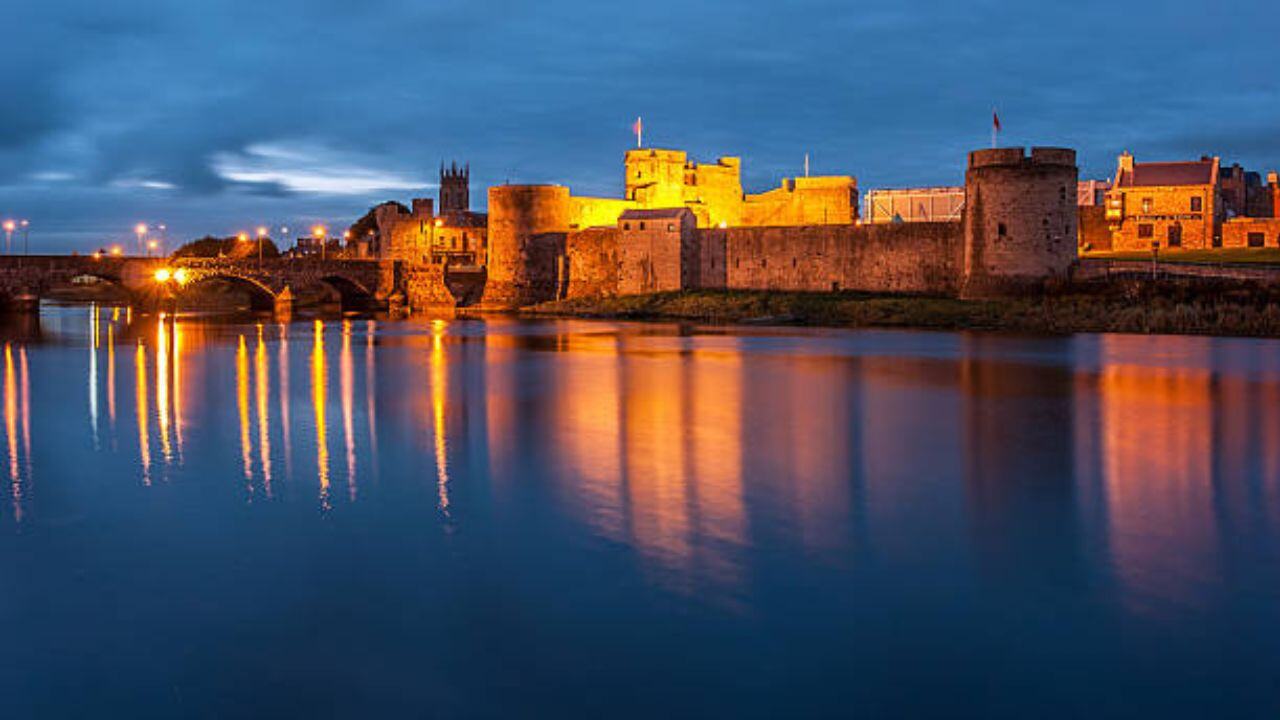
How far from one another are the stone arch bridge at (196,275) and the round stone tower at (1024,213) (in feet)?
110

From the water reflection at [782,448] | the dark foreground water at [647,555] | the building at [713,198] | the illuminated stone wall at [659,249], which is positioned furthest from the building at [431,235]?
the dark foreground water at [647,555]

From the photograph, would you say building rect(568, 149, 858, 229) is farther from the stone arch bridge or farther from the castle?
the stone arch bridge

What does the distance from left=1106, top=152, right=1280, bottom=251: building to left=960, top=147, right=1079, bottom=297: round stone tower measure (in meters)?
11.0

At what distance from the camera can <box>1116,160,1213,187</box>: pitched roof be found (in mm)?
42656

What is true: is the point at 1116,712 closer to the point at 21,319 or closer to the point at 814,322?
the point at 814,322

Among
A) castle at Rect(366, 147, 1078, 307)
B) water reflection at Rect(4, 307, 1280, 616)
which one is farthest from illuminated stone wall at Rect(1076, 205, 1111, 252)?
water reflection at Rect(4, 307, 1280, 616)

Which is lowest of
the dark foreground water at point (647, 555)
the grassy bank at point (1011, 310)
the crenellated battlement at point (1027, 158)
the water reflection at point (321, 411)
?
the dark foreground water at point (647, 555)

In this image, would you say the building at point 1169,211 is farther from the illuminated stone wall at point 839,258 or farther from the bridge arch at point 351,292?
the bridge arch at point 351,292

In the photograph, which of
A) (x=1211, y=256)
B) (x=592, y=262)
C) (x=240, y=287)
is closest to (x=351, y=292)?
(x=240, y=287)

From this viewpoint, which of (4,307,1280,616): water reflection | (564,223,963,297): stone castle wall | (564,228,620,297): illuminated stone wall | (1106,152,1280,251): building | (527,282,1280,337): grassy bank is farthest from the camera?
(564,228,620,297): illuminated stone wall

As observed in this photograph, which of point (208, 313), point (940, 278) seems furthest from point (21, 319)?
point (940, 278)

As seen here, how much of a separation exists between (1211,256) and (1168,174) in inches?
380

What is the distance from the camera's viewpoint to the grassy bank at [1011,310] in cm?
2756

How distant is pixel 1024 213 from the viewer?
3197 centimetres
